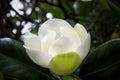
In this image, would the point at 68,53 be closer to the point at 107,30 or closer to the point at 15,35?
the point at 15,35

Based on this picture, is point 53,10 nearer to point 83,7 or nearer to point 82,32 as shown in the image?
point 83,7

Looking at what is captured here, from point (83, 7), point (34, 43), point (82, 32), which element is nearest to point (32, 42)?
point (34, 43)

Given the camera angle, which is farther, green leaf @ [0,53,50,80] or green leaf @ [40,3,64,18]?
green leaf @ [40,3,64,18]

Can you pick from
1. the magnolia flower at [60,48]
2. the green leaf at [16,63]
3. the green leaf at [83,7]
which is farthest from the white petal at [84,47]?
the green leaf at [83,7]

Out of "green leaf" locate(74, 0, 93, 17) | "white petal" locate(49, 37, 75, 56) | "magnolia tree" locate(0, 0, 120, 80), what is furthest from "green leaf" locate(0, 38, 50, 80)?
"green leaf" locate(74, 0, 93, 17)

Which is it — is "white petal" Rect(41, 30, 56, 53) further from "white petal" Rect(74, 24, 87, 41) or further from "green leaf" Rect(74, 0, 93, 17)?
"green leaf" Rect(74, 0, 93, 17)

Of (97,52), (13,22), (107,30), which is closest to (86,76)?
(97,52)
